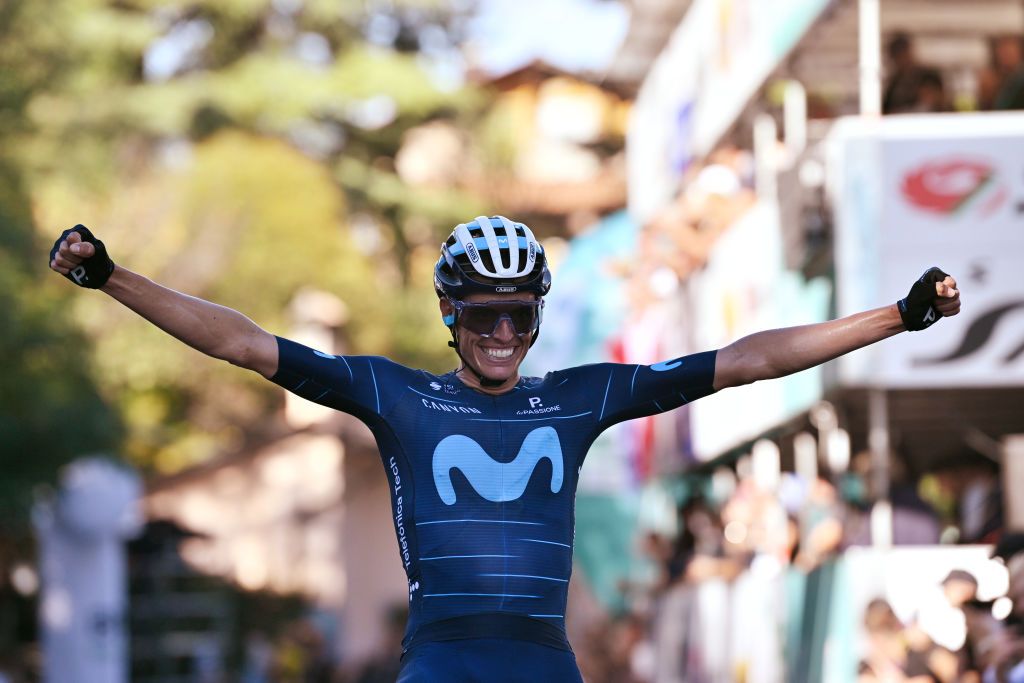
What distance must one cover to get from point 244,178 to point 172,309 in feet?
123

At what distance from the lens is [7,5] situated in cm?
2620

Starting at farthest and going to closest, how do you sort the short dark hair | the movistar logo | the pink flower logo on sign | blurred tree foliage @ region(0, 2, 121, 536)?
blurred tree foliage @ region(0, 2, 121, 536), the short dark hair, the pink flower logo on sign, the movistar logo

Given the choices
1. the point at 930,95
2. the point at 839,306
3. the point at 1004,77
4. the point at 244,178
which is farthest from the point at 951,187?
the point at 244,178

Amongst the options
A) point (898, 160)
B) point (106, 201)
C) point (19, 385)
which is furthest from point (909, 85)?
point (106, 201)

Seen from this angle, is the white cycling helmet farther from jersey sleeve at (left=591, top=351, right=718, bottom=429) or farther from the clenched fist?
the clenched fist

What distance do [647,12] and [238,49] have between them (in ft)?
70.7

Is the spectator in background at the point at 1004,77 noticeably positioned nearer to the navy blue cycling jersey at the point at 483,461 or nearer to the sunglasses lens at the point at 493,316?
the navy blue cycling jersey at the point at 483,461

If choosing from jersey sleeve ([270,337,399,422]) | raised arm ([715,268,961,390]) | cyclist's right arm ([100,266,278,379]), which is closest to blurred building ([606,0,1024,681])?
raised arm ([715,268,961,390])

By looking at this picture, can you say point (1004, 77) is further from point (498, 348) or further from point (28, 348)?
point (28, 348)

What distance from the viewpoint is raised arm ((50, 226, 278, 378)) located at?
6441 millimetres

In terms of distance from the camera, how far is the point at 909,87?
616 inches

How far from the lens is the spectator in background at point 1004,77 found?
15438 millimetres

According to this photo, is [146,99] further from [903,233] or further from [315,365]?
[315,365]

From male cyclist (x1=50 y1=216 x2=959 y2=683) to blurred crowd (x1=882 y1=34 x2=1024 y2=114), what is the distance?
358 inches
